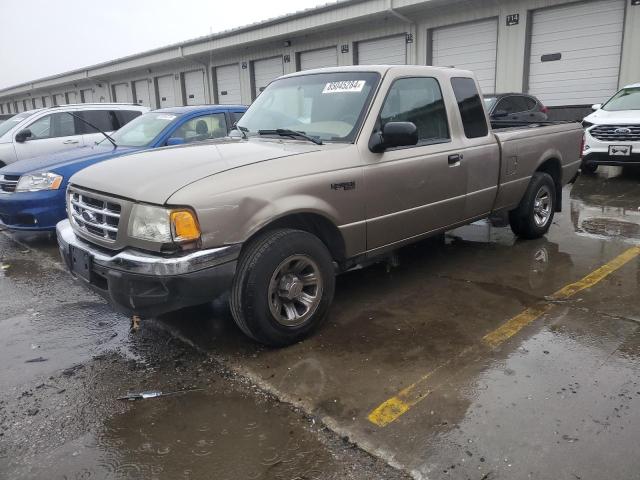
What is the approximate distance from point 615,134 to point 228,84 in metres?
18.5

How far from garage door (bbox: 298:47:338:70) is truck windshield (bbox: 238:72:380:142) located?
50.0 feet

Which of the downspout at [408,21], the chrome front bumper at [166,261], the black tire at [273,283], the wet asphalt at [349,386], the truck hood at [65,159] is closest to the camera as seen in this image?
the wet asphalt at [349,386]

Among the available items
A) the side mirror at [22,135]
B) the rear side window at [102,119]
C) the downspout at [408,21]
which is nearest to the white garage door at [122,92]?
the downspout at [408,21]

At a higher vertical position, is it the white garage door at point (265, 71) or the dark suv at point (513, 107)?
the white garage door at point (265, 71)

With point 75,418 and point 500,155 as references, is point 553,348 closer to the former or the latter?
point 500,155

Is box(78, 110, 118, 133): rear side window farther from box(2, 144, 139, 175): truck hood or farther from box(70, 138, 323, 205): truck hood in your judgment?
box(70, 138, 323, 205): truck hood

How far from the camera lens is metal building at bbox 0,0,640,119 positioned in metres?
13.1

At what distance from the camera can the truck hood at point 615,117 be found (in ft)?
30.8

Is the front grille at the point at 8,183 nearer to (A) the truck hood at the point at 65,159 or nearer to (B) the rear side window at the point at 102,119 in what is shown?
(A) the truck hood at the point at 65,159

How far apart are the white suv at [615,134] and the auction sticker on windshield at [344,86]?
22.2ft

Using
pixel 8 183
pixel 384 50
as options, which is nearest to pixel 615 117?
pixel 384 50

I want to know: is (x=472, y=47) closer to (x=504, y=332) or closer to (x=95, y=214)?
(x=504, y=332)

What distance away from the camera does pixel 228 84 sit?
24219mm

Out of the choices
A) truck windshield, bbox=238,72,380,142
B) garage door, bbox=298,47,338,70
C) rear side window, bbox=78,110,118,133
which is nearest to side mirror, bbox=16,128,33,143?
rear side window, bbox=78,110,118,133
